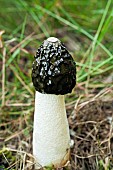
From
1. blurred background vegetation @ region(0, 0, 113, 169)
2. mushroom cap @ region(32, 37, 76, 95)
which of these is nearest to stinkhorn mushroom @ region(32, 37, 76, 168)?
mushroom cap @ region(32, 37, 76, 95)

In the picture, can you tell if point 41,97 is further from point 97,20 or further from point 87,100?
point 97,20

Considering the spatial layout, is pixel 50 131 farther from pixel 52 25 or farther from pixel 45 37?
pixel 52 25

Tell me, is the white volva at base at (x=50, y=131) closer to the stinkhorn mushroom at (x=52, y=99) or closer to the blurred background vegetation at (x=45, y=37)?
the stinkhorn mushroom at (x=52, y=99)

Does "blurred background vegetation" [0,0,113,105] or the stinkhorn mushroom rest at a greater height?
"blurred background vegetation" [0,0,113,105]

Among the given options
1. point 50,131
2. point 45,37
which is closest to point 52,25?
point 45,37

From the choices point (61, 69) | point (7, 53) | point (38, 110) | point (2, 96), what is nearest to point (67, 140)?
point (38, 110)

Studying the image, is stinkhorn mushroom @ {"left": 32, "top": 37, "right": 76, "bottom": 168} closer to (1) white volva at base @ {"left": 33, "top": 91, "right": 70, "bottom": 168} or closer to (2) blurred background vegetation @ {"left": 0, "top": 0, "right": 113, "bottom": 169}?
(1) white volva at base @ {"left": 33, "top": 91, "right": 70, "bottom": 168}

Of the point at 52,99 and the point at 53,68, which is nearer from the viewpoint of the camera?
the point at 53,68
